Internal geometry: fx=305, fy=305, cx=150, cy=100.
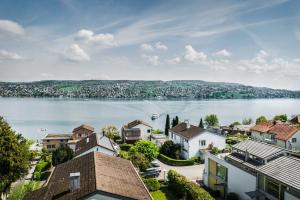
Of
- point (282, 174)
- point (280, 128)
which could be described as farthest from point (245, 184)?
point (280, 128)

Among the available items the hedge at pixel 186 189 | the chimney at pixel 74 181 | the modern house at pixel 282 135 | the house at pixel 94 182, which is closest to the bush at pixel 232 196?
the hedge at pixel 186 189

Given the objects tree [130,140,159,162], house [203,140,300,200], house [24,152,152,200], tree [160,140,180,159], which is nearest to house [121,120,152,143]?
tree [160,140,180,159]

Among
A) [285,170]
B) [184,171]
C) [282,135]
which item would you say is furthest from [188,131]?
[285,170]

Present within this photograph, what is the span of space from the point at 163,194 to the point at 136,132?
131 ft

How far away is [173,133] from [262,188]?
34419 mm

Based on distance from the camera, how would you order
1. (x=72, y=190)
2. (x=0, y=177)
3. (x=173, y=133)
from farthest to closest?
(x=173, y=133) → (x=0, y=177) → (x=72, y=190)

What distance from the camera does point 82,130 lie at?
249 ft

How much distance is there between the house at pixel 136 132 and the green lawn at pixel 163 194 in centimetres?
3730

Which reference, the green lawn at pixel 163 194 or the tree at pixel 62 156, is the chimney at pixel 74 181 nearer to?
the green lawn at pixel 163 194

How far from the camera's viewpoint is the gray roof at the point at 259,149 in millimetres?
29406

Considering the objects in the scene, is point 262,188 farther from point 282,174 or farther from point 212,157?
point 212,157

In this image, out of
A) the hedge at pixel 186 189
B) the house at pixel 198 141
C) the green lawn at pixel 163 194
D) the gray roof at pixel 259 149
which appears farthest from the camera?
the house at pixel 198 141

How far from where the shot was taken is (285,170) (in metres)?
26.2

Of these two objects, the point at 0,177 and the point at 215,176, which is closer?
the point at 0,177
